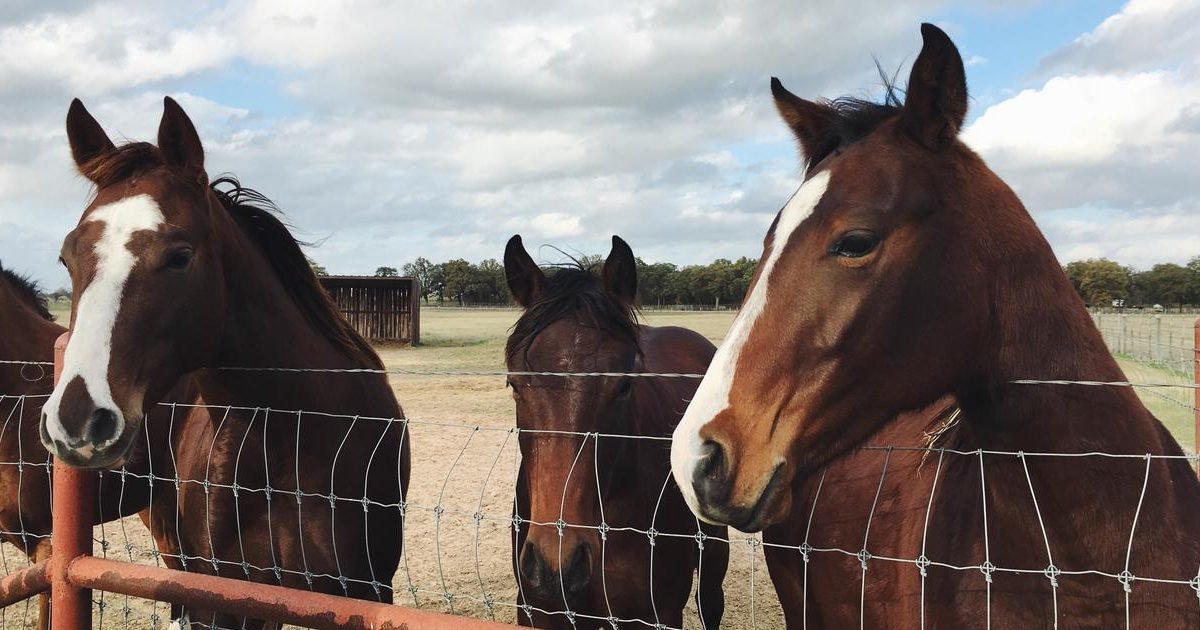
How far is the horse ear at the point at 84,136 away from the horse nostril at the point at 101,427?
1075 mm

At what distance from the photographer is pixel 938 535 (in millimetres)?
2100

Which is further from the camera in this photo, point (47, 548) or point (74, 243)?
point (47, 548)

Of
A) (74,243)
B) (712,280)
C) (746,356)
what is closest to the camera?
(746,356)

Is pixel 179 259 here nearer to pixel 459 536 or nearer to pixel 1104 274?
pixel 459 536

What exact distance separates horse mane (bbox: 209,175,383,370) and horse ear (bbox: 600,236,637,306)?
1191 millimetres

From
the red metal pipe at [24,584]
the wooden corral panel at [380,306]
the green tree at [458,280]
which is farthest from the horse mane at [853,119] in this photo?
the green tree at [458,280]

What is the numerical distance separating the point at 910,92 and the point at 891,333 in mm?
545

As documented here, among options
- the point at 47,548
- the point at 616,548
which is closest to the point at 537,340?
the point at 616,548

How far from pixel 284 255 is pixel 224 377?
577 millimetres

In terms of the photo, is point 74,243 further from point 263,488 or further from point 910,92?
point 910,92

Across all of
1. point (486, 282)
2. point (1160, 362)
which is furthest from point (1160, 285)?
point (486, 282)

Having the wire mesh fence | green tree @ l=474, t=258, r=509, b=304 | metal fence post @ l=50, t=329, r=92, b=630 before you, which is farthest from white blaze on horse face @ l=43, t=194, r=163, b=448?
green tree @ l=474, t=258, r=509, b=304

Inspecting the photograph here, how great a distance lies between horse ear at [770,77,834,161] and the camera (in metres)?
2.05

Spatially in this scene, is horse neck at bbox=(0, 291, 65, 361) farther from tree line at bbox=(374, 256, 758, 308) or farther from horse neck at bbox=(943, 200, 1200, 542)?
tree line at bbox=(374, 256, 758, 308)
